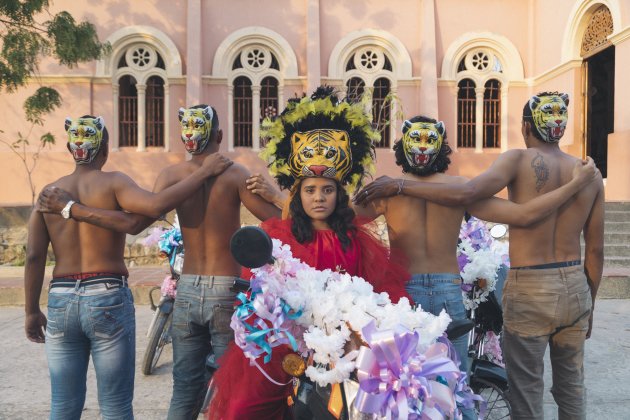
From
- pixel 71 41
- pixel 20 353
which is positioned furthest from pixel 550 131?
pixel 71 41

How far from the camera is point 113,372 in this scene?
117 inches

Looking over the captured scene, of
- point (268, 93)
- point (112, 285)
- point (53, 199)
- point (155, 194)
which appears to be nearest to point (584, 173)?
point (155, 194)

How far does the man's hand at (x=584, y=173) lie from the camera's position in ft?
10.7

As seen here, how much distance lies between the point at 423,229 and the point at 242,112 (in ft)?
41.5

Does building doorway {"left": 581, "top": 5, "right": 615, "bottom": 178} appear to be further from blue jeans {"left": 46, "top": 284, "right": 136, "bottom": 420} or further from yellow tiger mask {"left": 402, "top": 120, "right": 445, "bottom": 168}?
blue jeans {"left": 46, "top": 284, "right": 136, "bottom": 420}

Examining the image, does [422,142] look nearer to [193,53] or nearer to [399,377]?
[399,377]

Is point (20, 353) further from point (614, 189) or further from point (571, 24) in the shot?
point (571, 24)

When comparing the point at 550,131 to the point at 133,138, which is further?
the point at 133,138

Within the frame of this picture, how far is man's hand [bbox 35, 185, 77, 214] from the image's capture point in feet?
9.74

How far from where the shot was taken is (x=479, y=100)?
15.6 meters

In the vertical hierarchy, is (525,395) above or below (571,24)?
below

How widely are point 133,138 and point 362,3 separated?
7039 millimetres

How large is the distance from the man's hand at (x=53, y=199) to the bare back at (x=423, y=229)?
175 centimetres

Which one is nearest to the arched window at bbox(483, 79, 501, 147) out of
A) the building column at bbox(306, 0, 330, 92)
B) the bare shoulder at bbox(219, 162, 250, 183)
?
the building column at bbox(306, 0, 330, 92)
